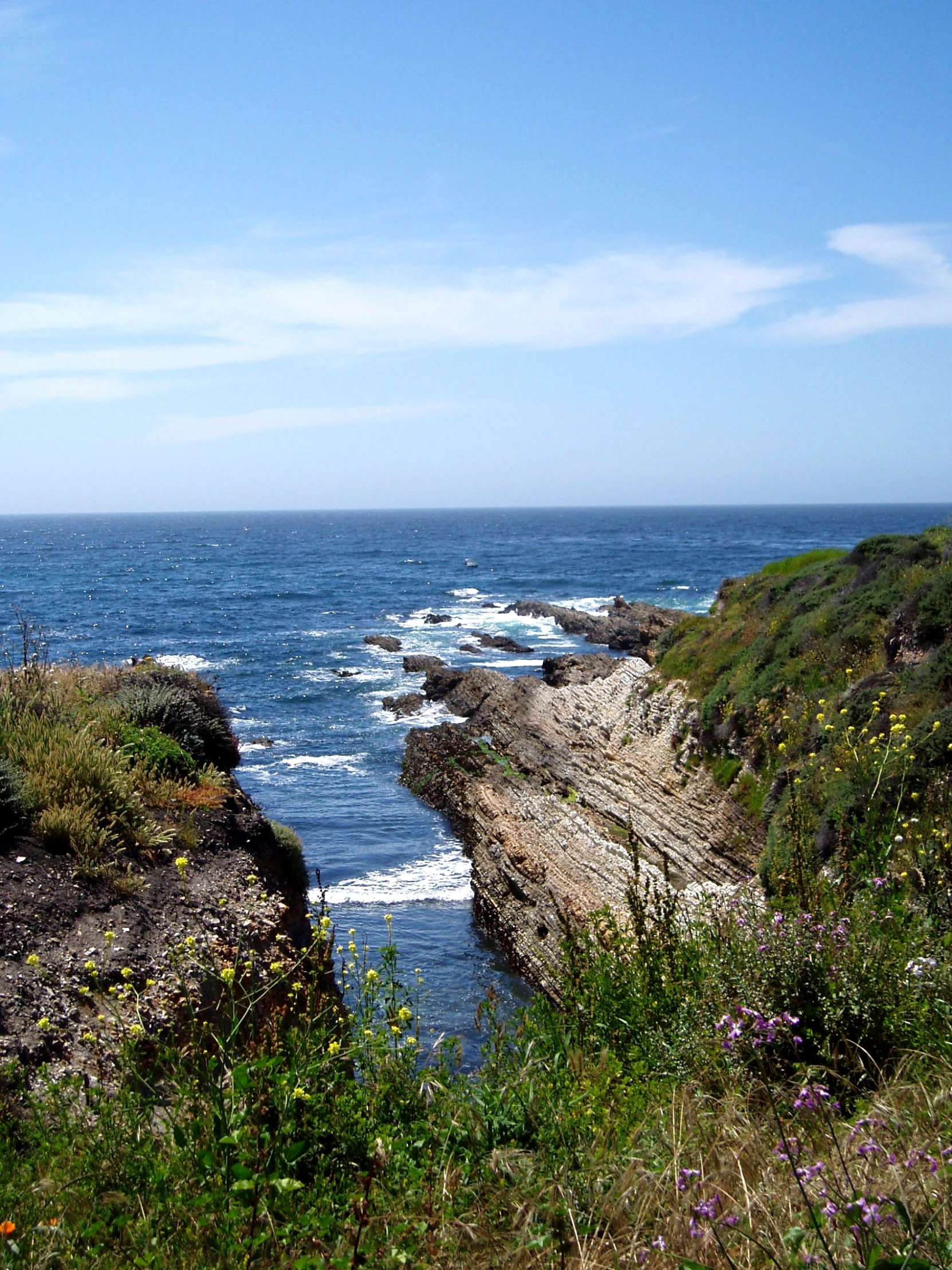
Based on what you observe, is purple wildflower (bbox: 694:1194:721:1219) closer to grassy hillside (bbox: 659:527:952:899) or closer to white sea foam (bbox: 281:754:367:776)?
grassy hillside (bbox: 659:527:952:899)

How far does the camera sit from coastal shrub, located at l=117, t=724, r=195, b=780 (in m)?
10.6

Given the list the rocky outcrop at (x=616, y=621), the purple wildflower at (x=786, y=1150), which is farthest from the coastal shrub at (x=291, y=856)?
the rocky outcrop at (x=616, y=621)

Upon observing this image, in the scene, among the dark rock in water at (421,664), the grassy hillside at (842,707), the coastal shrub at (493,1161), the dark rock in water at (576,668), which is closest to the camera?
the coastal shrub at (493,1161)

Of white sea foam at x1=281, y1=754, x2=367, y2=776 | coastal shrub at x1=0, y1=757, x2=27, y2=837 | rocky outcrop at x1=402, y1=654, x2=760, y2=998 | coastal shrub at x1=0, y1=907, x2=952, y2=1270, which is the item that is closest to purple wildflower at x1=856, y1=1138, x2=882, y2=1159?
coastal shrub at x1=0, y1=907, x2=952, y2=1270

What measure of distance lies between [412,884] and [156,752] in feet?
27.5

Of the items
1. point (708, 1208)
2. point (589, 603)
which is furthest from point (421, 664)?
point (708, 1208)

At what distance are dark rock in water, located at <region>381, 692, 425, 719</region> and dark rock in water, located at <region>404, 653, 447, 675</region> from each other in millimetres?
4373

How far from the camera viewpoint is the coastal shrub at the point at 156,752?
417 inches

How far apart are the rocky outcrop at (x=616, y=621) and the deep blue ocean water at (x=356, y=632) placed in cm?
158

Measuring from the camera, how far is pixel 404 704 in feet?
109

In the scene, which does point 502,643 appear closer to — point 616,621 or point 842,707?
point 616,621

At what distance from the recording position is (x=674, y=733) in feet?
54.9

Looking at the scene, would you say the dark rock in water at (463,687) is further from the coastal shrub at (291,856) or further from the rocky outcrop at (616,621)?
the coastal shrub at (291,856)

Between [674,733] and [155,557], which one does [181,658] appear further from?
[155,557]
